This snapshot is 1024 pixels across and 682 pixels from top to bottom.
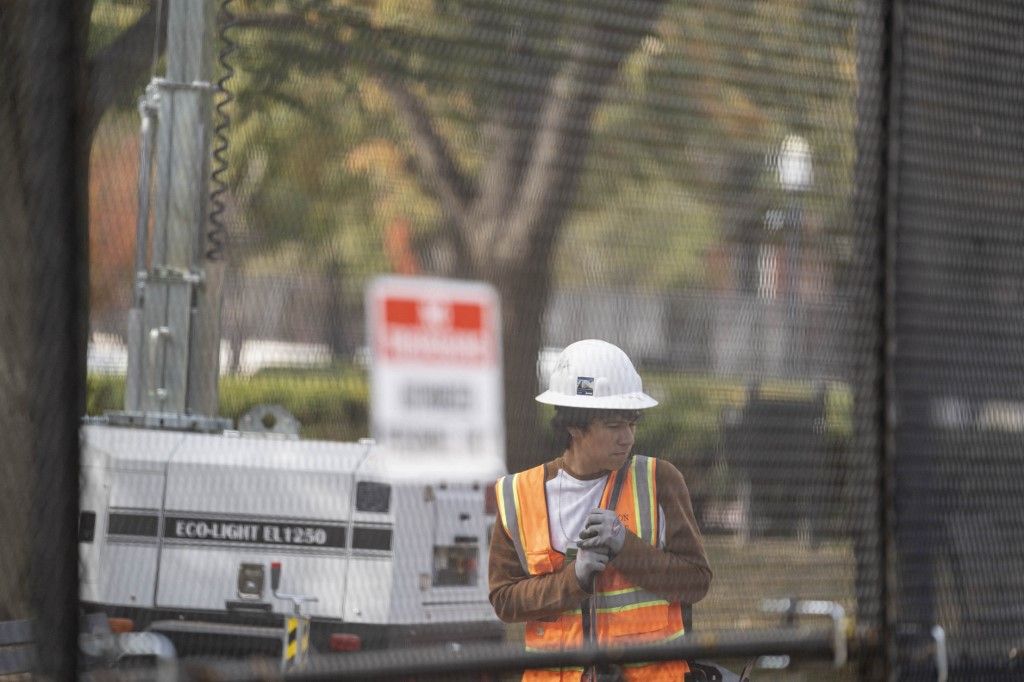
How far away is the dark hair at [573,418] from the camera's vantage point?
9.59 ft

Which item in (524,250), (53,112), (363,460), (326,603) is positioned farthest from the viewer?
(326,603)

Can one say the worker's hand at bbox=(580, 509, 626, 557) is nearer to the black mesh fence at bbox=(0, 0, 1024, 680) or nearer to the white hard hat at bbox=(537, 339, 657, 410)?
the black mesh fence at bbox=(0, 0, 1024, 680)

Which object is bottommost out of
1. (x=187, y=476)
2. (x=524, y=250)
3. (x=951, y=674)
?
(x=951, y=674)

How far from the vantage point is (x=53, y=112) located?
86.3 inches

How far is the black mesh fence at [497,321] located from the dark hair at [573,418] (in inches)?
1.4

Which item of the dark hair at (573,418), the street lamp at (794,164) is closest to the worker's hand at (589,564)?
the dark hair at (573,418)

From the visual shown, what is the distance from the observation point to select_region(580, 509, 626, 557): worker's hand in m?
2.90

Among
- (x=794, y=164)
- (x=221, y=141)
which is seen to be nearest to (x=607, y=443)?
(x=794, y=164)

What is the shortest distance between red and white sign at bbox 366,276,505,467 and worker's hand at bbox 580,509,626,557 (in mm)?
528

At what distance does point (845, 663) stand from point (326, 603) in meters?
1.23

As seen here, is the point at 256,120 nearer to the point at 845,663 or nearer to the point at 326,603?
the point at 326,603

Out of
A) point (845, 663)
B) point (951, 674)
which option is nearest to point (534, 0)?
point (845, 663)

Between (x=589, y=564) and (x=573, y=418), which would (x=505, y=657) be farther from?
(x=573, y=418)

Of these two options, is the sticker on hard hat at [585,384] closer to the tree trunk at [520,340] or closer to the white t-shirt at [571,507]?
the tree trunk at [520,340]
